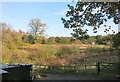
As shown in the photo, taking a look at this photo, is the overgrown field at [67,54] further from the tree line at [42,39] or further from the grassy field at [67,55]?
the tree line at [42,39]

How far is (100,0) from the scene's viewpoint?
14.4ft

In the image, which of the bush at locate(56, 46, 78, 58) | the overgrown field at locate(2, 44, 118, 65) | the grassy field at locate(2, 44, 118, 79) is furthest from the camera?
the bush at locate(56, 46, 78, 58)

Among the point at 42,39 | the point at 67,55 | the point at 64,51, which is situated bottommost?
the point at 67,55

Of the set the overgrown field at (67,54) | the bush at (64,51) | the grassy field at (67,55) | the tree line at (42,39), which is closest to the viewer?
the tree line at (42,39)

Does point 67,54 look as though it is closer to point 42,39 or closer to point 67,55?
point 67,55

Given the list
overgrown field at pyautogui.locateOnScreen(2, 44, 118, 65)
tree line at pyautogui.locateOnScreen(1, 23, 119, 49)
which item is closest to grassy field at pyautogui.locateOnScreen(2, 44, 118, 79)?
overgrown field at pyautogui.locateOnScreen(2, 44, 118, 65)

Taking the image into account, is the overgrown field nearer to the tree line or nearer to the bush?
the bush

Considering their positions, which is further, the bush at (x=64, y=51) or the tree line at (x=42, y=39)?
the bush at (x=64, y=51)

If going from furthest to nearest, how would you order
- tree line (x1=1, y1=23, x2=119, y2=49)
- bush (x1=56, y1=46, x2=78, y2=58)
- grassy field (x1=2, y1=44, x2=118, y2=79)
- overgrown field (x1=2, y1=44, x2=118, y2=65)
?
bush (x1=56, y1=46, x2=78, y2=58) → overgrown field (x1=2, y1=44, x2=118, y2=65) → grassy field (x1=2, y1=44, x2=118, y2=79) → tree line (x1=1, y1=23, x2=119, y2=49)

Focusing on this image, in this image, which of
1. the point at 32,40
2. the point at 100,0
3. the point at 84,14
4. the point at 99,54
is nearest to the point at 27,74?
the point at 84,14

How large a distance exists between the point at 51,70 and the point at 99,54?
459cm

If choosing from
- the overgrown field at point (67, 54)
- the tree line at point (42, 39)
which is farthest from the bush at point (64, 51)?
the tree line at point (42, 39)

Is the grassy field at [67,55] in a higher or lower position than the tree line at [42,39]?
lower

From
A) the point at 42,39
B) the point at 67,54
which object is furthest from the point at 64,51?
the point at 42,39
